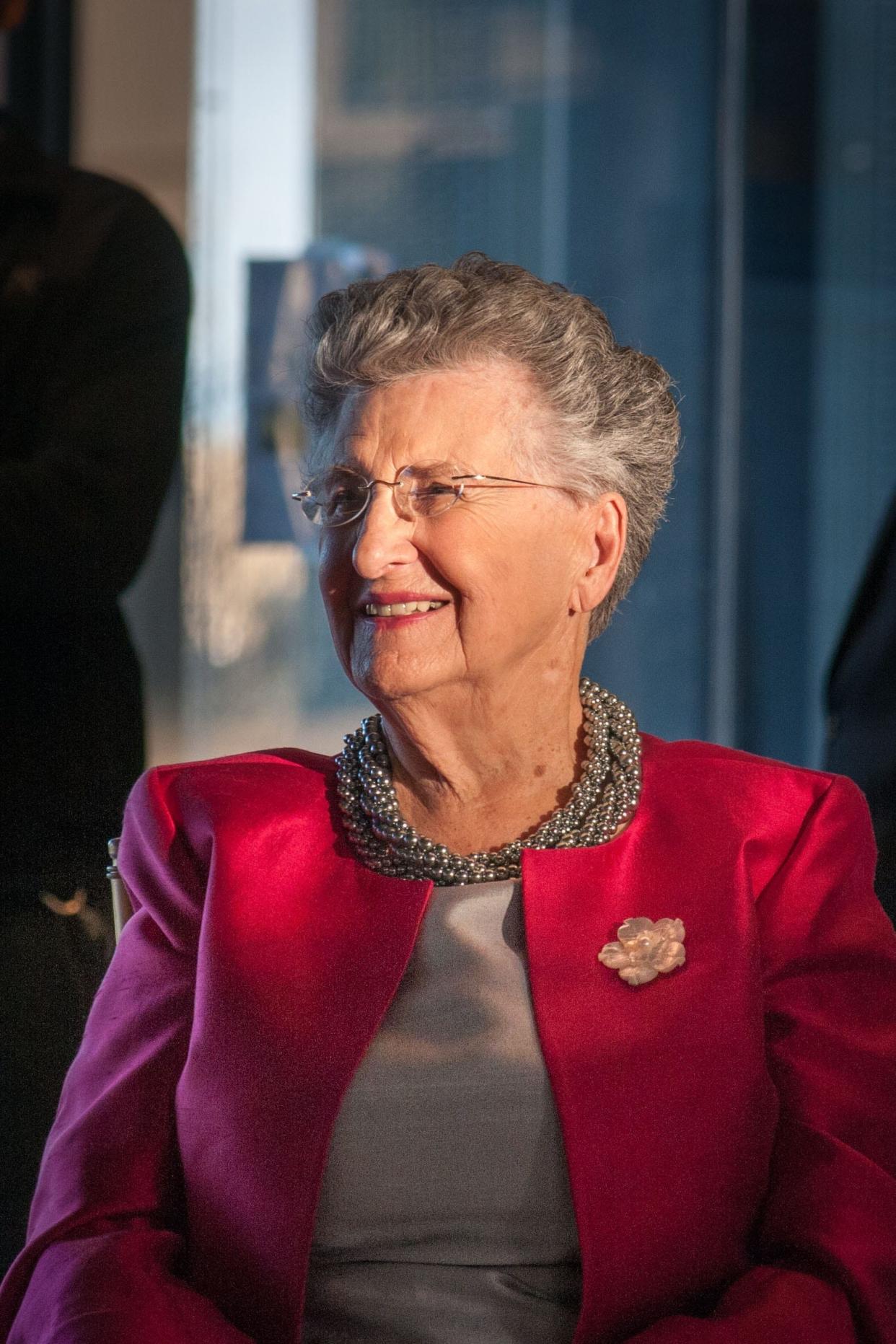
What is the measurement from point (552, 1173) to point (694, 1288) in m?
0.17

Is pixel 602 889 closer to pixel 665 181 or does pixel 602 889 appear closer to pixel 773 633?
pixel 773 633

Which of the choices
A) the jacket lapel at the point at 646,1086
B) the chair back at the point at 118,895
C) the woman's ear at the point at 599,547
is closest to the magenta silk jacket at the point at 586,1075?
the jacket lapel at the point at 646,1086

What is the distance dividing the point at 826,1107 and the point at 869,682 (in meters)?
0.98

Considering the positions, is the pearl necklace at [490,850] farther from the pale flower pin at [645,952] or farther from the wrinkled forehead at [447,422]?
the wrinkled forehead at [447,422]

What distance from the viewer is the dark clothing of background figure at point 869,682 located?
Result: 2102 mm

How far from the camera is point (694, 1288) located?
1379 millimetres

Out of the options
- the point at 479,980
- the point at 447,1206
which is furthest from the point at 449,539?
the point at 447,1206

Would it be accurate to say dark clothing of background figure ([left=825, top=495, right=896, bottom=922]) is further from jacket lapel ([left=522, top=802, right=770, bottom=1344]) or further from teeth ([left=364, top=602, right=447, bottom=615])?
teeth ([left=364, top=602, right=447, bottom=615])

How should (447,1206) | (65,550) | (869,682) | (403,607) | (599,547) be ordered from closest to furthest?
(447,1206) < (403,607) < (599,547) < (65,550) < (869,682)

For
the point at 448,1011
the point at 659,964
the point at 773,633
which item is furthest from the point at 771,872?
the point at 773,633

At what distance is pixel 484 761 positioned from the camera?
1548 millimetres

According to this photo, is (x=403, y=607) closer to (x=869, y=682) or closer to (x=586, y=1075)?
(x=586, y=1075)

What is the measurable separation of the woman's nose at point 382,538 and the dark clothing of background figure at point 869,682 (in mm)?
846

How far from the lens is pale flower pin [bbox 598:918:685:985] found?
142cm
